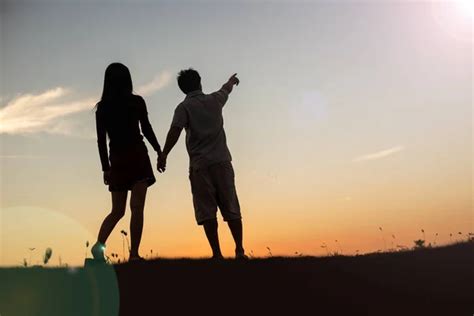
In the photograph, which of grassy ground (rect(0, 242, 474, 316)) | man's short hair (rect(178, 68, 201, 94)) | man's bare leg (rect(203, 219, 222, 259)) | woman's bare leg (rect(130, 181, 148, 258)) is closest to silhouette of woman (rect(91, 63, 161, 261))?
woman's bare leg (rect(130, 181, 148, 258))

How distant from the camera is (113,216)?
8.07 m

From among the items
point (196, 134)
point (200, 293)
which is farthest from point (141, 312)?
point (196, 134)

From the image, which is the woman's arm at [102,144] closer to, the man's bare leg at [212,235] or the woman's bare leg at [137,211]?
the woman's bare leg at [137,211]

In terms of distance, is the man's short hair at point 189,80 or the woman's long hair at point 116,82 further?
the man's short hair at point 189,80

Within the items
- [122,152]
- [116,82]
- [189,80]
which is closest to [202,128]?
[189,80]

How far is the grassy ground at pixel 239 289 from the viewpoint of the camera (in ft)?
22.2

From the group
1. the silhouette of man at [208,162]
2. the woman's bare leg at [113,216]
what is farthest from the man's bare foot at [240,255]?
the woman's bare leg at [113,216]

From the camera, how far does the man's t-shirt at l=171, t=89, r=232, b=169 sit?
8586mm

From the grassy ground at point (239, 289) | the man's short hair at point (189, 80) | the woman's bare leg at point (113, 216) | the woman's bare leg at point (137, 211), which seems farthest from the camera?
the man's short hair at point (189, 80)

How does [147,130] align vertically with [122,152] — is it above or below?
above

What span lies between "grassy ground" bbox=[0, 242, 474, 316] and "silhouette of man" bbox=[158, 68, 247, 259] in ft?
1.84

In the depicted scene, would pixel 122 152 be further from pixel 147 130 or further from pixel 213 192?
pixel 213 192

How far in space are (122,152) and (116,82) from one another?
93 cm

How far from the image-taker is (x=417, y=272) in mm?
8578
